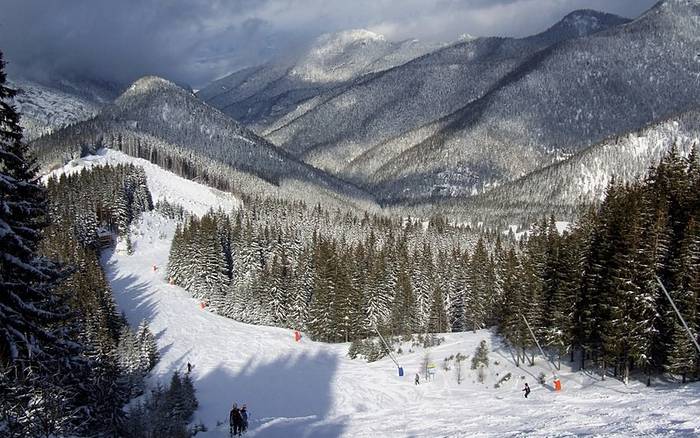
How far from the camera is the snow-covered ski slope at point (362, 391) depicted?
24725mm

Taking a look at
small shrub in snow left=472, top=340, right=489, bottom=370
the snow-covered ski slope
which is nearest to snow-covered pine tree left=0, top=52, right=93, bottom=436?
the snow-covered ski slope

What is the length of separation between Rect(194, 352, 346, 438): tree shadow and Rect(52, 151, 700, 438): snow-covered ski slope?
0.33 ft

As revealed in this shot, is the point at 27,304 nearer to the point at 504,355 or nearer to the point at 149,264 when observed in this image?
the point at 504,355

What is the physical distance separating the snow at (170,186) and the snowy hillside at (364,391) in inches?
2649

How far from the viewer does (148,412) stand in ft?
130

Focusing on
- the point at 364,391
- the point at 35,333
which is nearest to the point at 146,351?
the point at 364,391

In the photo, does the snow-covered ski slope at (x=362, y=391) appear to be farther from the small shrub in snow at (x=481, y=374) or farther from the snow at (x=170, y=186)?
the snow at (x=170, y=186)

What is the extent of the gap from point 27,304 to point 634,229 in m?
35.5

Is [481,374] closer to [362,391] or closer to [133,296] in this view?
[362,391]

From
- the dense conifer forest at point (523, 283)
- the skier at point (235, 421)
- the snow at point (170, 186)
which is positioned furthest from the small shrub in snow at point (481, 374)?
the snow at point (170, 186)

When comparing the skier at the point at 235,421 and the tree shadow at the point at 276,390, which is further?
the tree shadow at the point at 276,390

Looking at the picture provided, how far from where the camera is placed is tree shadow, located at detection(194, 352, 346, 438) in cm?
4059

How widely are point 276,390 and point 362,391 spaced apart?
8.01 meters

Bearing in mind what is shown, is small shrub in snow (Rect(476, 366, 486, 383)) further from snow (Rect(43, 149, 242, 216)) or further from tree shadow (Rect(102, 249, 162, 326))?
snow (Rect(43, 149, 242, 216))
